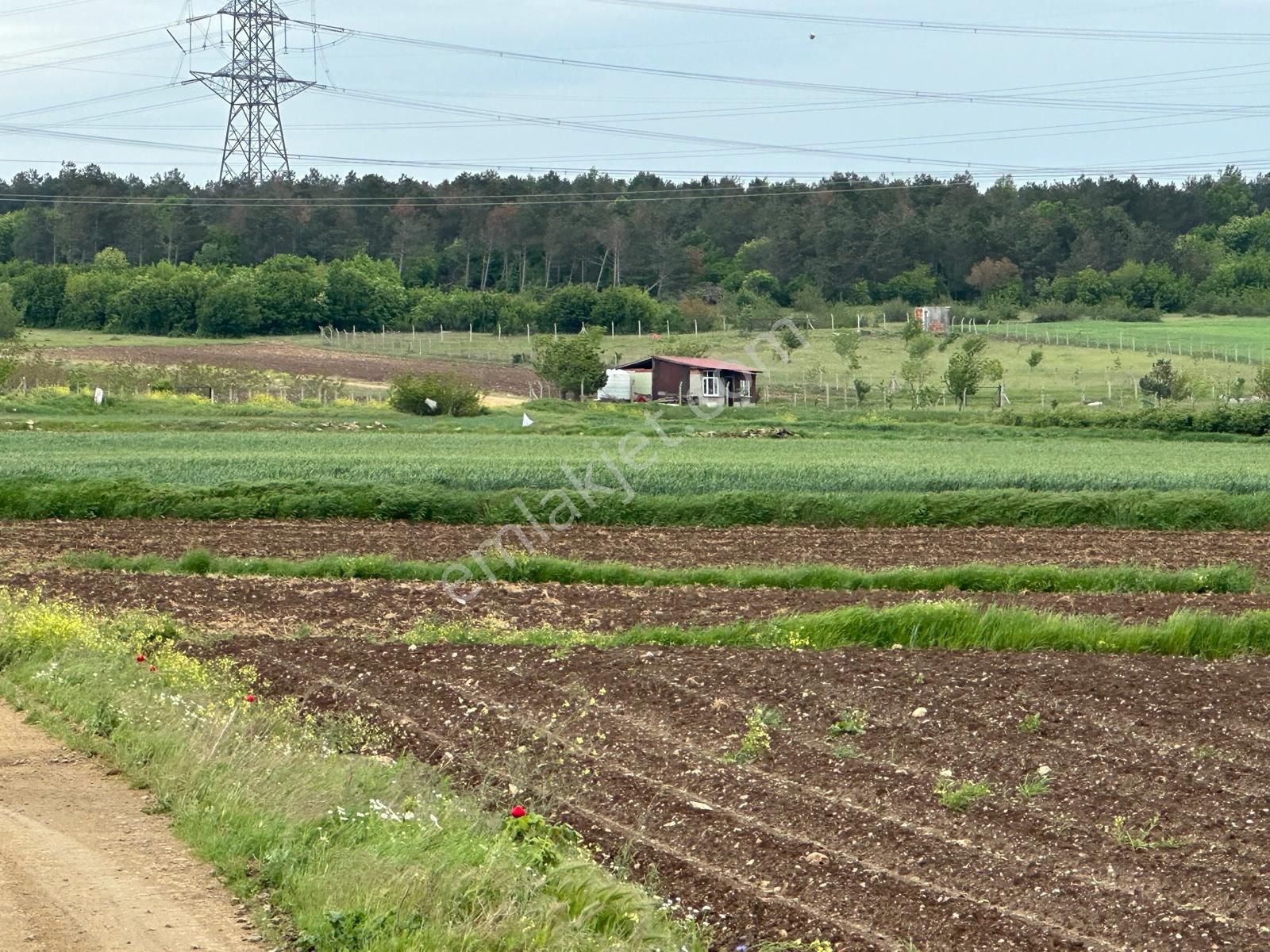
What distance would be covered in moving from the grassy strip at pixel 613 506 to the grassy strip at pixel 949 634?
37.1 ft

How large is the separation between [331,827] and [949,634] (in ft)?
32.3

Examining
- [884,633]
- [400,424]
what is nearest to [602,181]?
[400,424]

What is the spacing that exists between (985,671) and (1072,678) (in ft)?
2.92

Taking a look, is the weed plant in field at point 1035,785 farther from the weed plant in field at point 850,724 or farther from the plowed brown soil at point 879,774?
the weed plant in field at point 850,724

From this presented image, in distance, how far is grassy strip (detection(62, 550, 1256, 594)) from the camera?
2188 centimetres

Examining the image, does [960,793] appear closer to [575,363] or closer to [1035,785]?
[1035,785]

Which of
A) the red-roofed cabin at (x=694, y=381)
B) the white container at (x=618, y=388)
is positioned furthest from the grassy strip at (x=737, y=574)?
the white container at (x=618, y=388)

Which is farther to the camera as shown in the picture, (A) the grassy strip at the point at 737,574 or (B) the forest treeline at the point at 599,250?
(B) the forest treeline at the point at 599,250

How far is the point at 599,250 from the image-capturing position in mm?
120875

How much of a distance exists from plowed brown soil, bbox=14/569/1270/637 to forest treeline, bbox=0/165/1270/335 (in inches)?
2817

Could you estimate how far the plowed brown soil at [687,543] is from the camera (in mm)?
Answer: 24109

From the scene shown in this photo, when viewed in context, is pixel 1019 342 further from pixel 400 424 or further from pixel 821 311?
pixel 400 424

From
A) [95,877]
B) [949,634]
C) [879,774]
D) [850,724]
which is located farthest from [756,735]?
[949,634]

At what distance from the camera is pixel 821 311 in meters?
91.6
